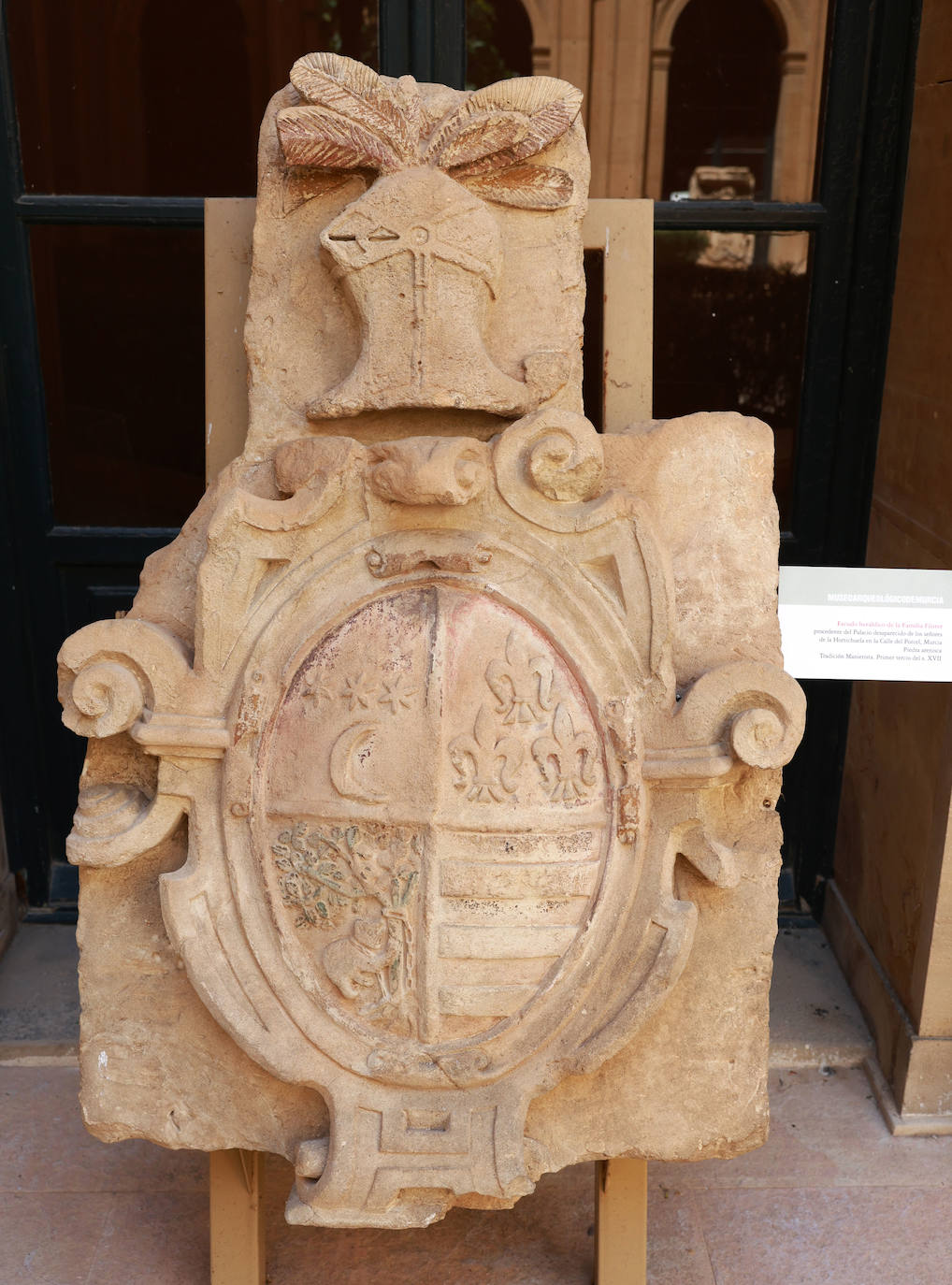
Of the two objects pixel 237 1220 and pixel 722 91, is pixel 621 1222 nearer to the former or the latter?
pixel 237 1220

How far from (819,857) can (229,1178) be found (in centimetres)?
187

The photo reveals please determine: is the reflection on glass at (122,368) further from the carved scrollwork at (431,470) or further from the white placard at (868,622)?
the white placard at (868,622)

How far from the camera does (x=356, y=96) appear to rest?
6.75ft

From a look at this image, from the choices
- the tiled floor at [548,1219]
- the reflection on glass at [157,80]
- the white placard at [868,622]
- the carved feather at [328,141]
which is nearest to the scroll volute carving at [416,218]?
the carved feather at [328,141]

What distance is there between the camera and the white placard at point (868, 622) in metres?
2.39

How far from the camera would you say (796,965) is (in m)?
3.34

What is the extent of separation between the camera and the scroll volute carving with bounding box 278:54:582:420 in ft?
6.76

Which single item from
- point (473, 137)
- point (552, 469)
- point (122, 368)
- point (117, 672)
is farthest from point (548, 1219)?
point (122, 368)

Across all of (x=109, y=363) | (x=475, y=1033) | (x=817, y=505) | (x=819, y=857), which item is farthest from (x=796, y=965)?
(x=109, y=363)

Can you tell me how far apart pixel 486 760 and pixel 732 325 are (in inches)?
65.5

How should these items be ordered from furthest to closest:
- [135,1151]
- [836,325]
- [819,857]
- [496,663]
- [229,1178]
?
1. [819,857]
2. [836,325]
3. [135,1151]
4. [229,1178]
5. [496,663]

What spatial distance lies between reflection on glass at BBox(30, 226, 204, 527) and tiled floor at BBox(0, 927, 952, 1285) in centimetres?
145

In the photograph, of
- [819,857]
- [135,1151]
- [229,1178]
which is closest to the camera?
[229,1178]

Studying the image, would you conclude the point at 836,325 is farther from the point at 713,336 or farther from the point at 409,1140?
the point at 409,1140
